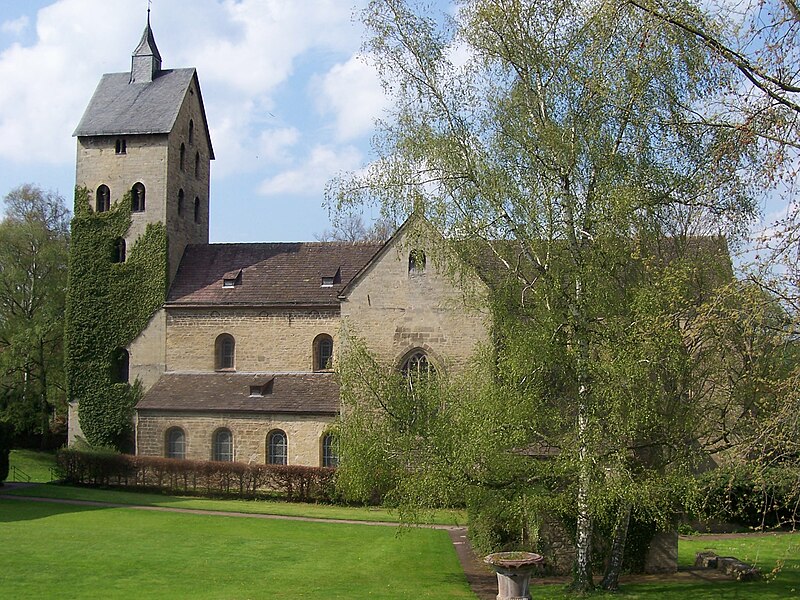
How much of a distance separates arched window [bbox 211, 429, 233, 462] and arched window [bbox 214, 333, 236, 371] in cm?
340

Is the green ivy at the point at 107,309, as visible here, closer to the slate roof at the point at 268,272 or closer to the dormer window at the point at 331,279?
the slate roof at the point at 268,272

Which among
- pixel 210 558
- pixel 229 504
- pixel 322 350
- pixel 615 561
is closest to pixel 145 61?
pixel 322 350

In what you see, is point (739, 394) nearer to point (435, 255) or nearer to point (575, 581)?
point (575, 581)

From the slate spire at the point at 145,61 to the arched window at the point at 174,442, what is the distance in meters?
17.6

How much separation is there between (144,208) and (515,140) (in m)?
26.0

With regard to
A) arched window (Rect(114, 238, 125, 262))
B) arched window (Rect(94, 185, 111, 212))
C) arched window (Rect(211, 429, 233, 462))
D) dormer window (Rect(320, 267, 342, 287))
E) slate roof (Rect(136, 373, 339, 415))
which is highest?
arched window (Rect(94, 185, 111, 212))

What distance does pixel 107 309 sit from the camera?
3853cm

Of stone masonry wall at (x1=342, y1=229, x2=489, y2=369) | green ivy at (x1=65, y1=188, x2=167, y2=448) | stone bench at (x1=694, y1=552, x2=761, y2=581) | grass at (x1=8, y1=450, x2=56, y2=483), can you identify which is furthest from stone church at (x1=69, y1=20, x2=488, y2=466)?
stone bench at (x1=694, y1=552, x2=761, y2=581)

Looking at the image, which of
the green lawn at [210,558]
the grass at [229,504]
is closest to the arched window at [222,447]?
the grass at [229,504]

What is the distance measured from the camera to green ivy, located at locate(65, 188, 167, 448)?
3753 cm

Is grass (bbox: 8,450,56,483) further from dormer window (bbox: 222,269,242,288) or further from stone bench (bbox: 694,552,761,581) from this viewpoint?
stone bench (bbox: 694,552,761,581)

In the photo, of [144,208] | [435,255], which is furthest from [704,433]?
[144,208]

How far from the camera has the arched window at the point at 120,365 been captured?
38.2 meters

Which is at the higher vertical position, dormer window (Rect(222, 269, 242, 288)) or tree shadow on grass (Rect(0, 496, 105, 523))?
dormer window (Rect(222, 269, 242, 288))
